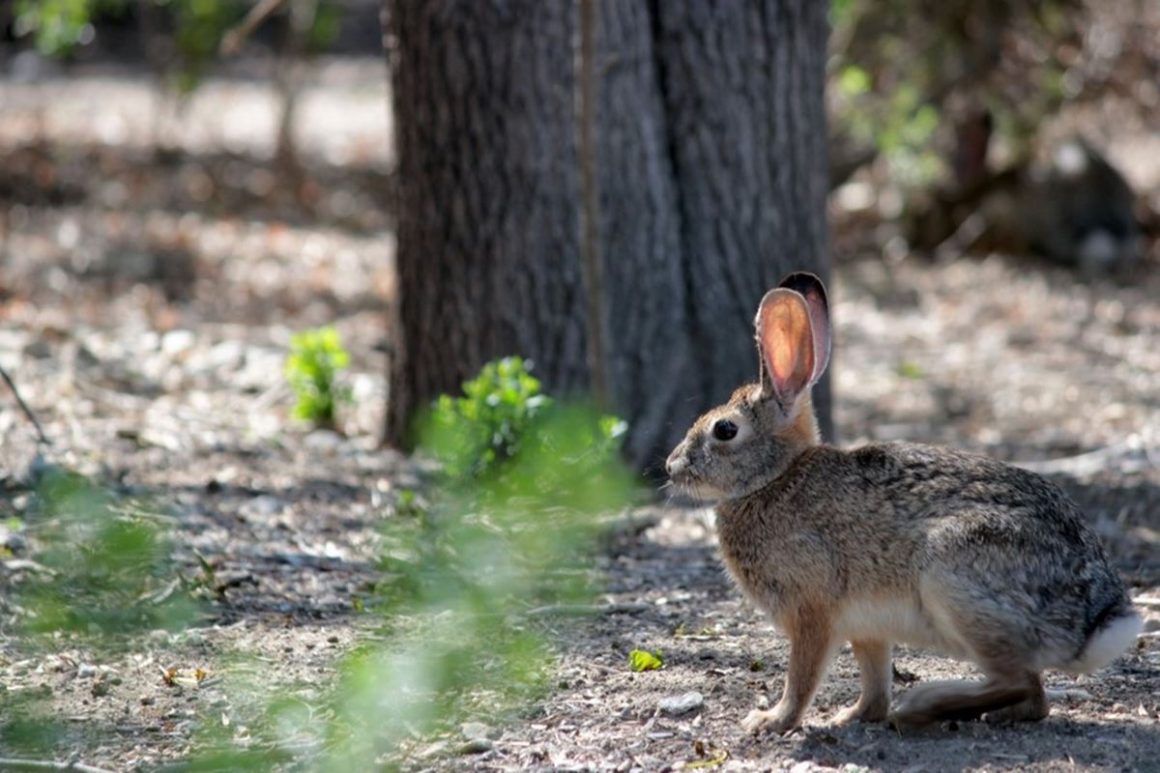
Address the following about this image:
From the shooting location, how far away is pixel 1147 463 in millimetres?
7594

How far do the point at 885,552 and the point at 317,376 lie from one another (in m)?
4.19

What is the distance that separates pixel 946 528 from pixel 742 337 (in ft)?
10.4

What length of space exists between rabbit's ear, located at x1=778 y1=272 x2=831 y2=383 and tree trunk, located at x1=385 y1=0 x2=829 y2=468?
2.18 metres

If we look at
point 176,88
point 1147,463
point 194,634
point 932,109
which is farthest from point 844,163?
point 194,634

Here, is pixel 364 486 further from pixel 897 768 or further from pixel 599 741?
Result: pixel 897 768

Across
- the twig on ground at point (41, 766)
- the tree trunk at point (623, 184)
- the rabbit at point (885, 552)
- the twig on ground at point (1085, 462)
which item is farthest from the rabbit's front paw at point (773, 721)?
the twig on ground at point (1085, 462)

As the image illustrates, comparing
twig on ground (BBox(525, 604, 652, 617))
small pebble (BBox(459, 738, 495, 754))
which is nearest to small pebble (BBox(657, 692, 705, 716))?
Result: small pebble (BBox(459, 738, 495, 754))

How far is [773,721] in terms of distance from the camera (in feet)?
14.6

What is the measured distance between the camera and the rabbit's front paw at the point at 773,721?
4.44m

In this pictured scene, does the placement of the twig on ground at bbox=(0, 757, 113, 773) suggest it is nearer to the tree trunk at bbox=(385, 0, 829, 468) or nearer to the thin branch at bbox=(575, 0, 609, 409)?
the thin branch at bbox=(575, 0, 609, 409)

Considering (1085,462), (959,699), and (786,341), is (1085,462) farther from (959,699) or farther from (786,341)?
(959,699)

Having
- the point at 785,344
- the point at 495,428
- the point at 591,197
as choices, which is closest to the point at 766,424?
the point at 785,344

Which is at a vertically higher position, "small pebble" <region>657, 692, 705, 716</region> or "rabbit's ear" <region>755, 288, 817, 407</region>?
"rabbit's ear" <region>755, 288, 817, 407</region>

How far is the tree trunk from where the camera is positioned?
7.10 m
